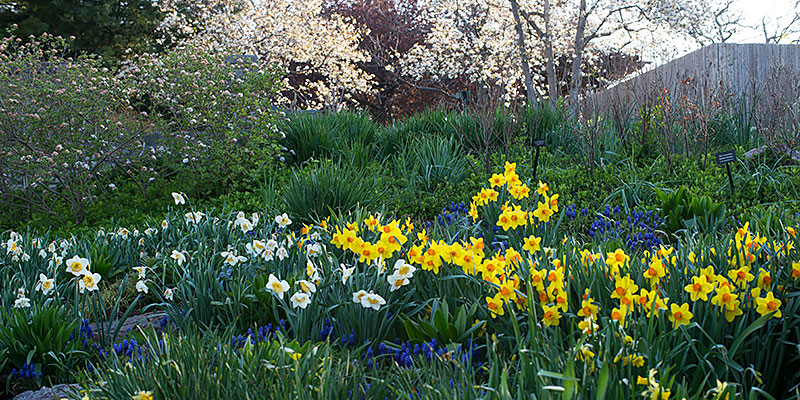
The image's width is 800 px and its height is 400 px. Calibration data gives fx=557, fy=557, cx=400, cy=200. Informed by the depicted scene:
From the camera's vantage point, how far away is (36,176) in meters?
5.57

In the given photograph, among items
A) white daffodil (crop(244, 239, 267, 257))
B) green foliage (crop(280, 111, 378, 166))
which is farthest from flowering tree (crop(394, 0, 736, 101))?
white daffodil (crop(244, 239, 267, 257))

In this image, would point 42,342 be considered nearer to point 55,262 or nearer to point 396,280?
point 55,262


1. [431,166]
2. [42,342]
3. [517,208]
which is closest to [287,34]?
[431,166]

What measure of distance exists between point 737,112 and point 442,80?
13391mm

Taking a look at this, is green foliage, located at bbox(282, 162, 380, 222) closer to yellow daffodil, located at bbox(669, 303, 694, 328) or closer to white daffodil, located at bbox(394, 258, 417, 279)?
white daffodil, located at bbox(394, 258, 417, 279)

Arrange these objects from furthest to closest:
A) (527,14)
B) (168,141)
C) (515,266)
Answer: (527,14)
(168,141)
(515,266)

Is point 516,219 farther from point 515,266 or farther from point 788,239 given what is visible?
point 788,239

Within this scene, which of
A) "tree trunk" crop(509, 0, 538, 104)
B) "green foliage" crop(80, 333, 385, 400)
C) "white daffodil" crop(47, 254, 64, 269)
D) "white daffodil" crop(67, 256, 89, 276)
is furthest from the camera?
"tree trunk" crop(509, 0, 538, 104)

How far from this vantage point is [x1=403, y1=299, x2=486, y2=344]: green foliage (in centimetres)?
198

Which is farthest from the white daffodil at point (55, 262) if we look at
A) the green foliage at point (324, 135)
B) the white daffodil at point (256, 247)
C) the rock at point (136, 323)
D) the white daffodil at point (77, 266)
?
the green foliage at point (324, 135)

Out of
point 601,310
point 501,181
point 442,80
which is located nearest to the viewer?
point 601,310

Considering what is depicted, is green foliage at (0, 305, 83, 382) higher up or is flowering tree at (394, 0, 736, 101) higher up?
flowering tree at (394, 0, 736, 101)

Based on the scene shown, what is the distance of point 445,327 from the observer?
1978mm

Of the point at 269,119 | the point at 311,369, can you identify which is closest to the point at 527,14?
the point at 269,119
